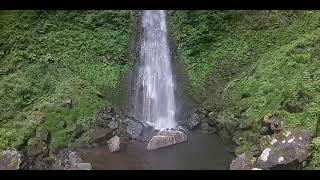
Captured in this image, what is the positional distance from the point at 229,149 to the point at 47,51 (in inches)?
Answer: 314

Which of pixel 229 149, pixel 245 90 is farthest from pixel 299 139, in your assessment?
pixel 245 90

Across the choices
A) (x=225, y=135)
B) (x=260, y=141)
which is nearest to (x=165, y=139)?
(x=225, y=135)

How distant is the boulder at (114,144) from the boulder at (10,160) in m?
2.64

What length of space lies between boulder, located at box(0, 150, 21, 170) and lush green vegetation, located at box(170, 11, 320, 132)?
252 inches

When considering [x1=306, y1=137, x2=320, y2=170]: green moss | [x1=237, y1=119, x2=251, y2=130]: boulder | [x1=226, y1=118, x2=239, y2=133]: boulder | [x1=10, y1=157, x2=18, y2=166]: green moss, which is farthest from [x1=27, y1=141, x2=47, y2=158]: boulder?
[x1=306, y1=137, x2=320, y2=170]: green moss

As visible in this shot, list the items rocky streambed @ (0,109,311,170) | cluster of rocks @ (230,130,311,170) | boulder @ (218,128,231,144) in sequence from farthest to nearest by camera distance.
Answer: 1. boulder @ (218,128,231,144)
2. rocky streambed @ (0,109,311,170)
3. cluster of rocks @ (230,130,311,170)

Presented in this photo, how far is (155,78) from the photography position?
52.2ft

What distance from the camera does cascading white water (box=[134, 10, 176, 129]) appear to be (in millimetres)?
14864

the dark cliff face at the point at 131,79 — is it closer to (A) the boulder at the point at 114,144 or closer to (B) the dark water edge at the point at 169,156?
(A) the boulder at the point at 114,144

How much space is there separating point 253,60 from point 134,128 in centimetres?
511

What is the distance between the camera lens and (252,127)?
1173 centimetres

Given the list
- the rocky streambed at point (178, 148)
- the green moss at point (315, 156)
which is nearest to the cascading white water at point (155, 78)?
the rocky streambed at point (178, 148)

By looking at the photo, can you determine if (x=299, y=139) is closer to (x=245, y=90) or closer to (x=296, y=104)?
(x=296, y=104)

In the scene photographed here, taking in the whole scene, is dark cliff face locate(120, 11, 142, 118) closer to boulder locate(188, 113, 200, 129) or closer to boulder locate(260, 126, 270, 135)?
boulder locate(188, 113, 200, 129)
